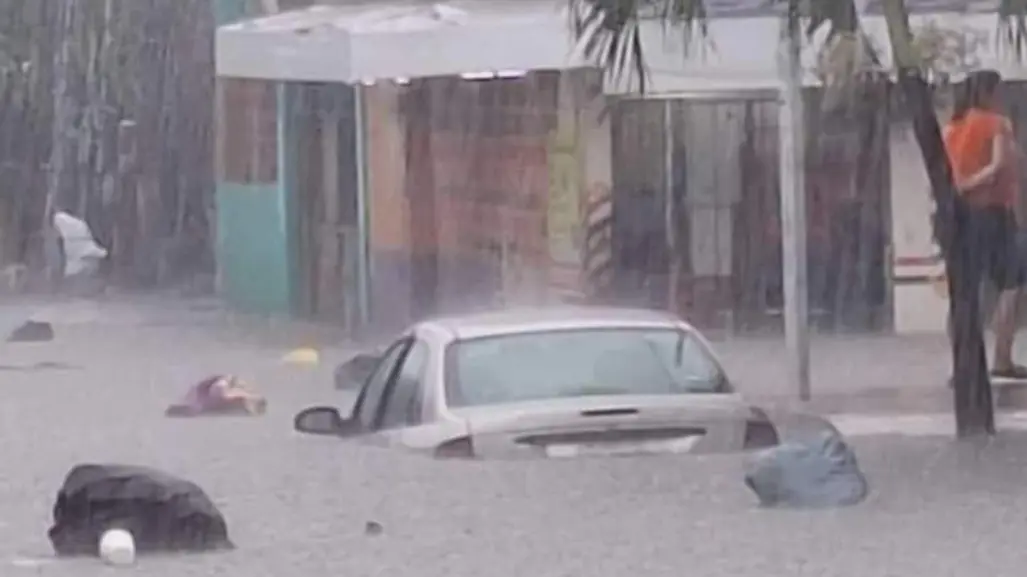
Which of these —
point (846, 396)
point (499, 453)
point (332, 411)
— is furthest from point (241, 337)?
point (499, 453)

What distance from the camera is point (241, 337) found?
30.9 m

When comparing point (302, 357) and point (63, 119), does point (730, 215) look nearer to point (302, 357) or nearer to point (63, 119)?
point (302, 357)

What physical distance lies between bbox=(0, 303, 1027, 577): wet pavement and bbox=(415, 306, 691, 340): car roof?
685mm

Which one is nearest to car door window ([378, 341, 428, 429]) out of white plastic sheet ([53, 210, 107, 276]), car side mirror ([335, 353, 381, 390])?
car side mirror ([335, 353, 381, 390])

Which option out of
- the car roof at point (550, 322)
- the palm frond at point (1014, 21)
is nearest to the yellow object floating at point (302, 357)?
the car roof at point (550, 322)

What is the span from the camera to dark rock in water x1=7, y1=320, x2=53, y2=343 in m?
31.1

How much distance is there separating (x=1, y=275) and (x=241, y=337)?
14267mm

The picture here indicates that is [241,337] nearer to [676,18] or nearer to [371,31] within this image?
[371,31]

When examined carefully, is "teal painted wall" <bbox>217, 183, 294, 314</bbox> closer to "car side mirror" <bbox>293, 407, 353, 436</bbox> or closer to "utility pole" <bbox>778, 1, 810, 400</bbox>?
"utility pole" <bbox>778, 1, 810, 400</bbox>

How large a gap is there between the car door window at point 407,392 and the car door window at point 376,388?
0.08 meters

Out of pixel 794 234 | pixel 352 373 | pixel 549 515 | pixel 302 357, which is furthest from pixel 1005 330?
pixel 302 357

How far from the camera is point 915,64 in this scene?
1364 centimetres

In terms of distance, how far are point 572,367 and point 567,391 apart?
215 mm

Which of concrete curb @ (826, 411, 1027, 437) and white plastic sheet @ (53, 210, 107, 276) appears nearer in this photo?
concrete curb @ (826, 411, 1027, 437)
